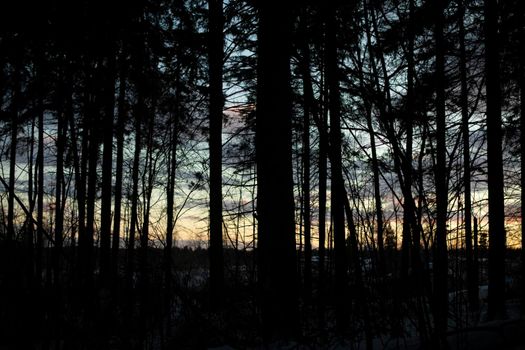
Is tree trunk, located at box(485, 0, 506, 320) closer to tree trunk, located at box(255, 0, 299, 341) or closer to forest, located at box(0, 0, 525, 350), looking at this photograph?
forest, located at box(0, 0, 525, 350)

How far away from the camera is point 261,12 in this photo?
6035mm

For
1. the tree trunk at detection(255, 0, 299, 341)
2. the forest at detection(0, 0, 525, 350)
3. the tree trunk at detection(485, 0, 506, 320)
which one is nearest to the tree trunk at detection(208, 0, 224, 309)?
the forest at detection(0, 0, 525, 350)

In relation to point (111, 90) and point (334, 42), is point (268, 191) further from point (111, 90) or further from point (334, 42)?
point (334, 42)

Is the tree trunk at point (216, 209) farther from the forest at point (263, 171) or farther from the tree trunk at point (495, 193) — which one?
the tree trunk at point (495, 193)

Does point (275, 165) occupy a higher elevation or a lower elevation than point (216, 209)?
higher

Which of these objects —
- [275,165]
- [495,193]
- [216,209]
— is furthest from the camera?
[216,209]

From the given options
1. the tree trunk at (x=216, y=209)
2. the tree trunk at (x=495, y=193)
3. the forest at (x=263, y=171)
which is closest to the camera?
the forest at (x=263, y=171)

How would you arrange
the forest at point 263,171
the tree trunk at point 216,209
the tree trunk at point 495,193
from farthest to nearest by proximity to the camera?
the tree trunk at point 216,209
the tree trunk at point 495,193
the forest at point 263,171

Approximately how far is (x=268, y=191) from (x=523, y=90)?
6558 millimetres

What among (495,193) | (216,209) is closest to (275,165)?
(495,193)

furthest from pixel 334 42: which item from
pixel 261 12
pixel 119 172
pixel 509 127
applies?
pixel 119 172

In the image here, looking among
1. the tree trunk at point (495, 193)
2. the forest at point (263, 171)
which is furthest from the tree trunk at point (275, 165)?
the tree trunk at point (495, 193)

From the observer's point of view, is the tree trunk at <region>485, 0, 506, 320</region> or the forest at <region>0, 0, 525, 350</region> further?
the tree trunk at <region>485, 0, 506, 320</region>

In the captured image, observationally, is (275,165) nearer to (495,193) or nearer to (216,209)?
(495,193)
